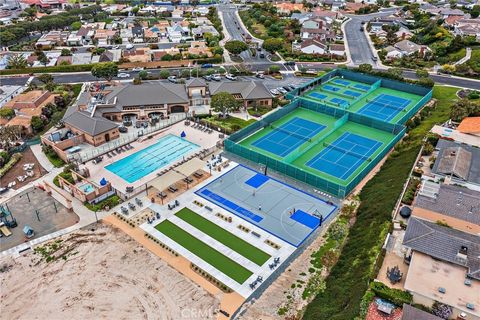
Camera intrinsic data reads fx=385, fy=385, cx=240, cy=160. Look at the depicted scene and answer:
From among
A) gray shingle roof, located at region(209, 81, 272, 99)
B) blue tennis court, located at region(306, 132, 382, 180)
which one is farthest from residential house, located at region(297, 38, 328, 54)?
blue tennis court, located at region(306, 132, 382, 180)

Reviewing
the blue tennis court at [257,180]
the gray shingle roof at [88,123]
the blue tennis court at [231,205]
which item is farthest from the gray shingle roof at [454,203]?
the gray shingle roof at [88,123]

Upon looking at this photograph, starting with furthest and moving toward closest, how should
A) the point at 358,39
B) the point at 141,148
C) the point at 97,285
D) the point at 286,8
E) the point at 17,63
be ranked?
the point at 286,8
the point at 358,39
the point at 17,63
the point at 141,148
the point at 97,285

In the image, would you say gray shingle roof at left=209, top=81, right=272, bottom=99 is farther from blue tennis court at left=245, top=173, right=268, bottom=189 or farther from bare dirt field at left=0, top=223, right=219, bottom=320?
bare dirt field at left=0, top=223, right=219, bottom=320

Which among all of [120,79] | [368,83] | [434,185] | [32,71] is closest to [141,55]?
[120,79]

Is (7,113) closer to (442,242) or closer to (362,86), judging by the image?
(362,86)

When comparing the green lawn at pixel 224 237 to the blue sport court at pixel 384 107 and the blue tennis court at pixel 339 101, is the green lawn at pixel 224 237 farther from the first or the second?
the blue tennis court at pixel 339 101

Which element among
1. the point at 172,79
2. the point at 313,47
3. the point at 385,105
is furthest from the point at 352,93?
the point at 172,79
